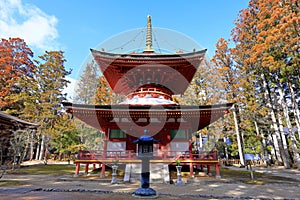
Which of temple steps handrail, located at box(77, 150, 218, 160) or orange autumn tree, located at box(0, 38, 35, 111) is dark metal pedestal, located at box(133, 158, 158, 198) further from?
orange autumn tree, located at box(0, 38, 35, 111)

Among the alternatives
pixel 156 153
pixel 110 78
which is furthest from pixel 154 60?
pixel 156 153

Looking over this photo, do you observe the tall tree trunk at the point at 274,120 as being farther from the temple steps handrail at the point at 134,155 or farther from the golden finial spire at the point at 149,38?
the golden finial spire at the point at 149,38

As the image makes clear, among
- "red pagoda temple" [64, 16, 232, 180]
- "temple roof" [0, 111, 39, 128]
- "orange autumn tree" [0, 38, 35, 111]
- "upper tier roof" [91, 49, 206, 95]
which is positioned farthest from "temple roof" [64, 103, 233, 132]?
"orange autumn tree" [0, 38, 35, 111]

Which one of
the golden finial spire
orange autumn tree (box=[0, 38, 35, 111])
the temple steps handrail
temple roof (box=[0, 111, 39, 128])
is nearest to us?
the temple steps handrail

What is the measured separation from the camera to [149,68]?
14.9 m

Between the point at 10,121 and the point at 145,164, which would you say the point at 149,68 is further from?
the point at 10,121

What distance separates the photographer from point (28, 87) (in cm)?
2592

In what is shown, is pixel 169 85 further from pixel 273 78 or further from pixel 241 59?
pixel 273 78

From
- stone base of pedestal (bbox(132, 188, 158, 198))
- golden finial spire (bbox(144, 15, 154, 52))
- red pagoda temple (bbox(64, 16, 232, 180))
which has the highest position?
golden finial spire (bbox(144, 15, 154, 52))

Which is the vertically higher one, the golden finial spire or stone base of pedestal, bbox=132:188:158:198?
the golden finial spire

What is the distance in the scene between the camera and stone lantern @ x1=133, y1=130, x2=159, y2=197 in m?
7.25

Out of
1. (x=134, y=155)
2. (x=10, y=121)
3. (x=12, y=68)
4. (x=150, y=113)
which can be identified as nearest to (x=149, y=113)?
(x=150, y=113)

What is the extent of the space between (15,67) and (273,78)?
125 ft

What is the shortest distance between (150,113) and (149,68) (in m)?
4.56
